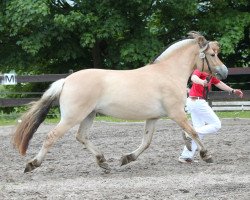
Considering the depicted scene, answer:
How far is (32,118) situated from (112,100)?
1.15m

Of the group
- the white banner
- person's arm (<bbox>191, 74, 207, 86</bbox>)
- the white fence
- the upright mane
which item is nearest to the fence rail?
the white banner

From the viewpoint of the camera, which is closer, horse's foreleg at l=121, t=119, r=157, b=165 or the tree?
horse's foreleg at l=121, t=119, r=157, b=165

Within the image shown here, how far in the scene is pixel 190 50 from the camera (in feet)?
30.5

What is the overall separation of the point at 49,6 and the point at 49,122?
255 inches

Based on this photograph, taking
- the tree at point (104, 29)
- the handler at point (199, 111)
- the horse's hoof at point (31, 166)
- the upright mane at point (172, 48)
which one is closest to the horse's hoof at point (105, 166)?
the horse's hoof at point (31, 166)

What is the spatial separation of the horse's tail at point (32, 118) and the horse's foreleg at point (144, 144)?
4.22 ft

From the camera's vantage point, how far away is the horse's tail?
8.59 m

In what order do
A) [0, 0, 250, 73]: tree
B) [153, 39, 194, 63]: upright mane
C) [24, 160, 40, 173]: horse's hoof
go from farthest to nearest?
[0, 0, 250, 73]: tree → [153, 39, 194, 63]: upright mane → [24, 160, 40, 173]: horse's hoof

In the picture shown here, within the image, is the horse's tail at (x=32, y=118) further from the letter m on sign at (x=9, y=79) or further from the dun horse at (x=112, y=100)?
the letter m on sign at (x=9, y=79)

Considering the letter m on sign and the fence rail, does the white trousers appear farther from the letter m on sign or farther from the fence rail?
the letter m on sign

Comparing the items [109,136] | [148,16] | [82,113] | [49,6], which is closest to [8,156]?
[82,113]

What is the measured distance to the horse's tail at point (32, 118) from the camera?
859 centimetres

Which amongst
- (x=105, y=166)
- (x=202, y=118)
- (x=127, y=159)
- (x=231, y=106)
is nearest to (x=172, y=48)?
(x=202, y=118)

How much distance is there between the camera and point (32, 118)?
8711 mm
